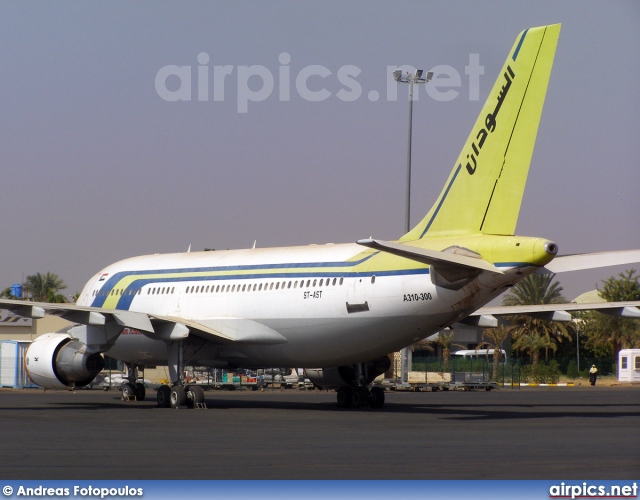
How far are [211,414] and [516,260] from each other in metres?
8.71

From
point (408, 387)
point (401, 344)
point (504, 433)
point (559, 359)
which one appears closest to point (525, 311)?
point (401, 344)

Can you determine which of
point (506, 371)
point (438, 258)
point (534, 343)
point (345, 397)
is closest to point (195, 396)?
point (345, 397)

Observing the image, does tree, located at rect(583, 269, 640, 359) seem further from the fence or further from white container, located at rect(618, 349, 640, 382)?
white container, located at rect(618, 349, 640, 382)

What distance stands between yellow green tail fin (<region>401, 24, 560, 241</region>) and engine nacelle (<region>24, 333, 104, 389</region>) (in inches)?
476

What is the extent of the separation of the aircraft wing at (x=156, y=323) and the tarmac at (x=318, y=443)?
79.2 inches

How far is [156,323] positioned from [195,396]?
2.28 metres

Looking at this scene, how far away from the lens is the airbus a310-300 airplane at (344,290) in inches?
974

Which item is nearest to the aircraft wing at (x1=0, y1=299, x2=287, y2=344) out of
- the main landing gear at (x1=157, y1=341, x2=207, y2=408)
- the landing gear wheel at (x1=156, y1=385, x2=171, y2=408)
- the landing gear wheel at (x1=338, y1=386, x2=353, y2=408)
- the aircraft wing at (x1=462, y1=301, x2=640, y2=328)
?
the main landing gear at (x1=157, y1=341, x2=207, y2=408)

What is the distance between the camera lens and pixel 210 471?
1295 cm

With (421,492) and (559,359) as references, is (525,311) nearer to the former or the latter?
(421,492)

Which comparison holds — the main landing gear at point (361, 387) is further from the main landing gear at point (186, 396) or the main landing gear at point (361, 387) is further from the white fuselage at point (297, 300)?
the main landing gear at point (186, 396)

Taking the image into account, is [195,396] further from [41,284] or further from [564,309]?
[41,284]

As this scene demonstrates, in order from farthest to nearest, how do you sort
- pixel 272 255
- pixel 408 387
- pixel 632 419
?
pixel 408 387 < pixel 272 255 < pixel 632 419

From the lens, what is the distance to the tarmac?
512 inches
